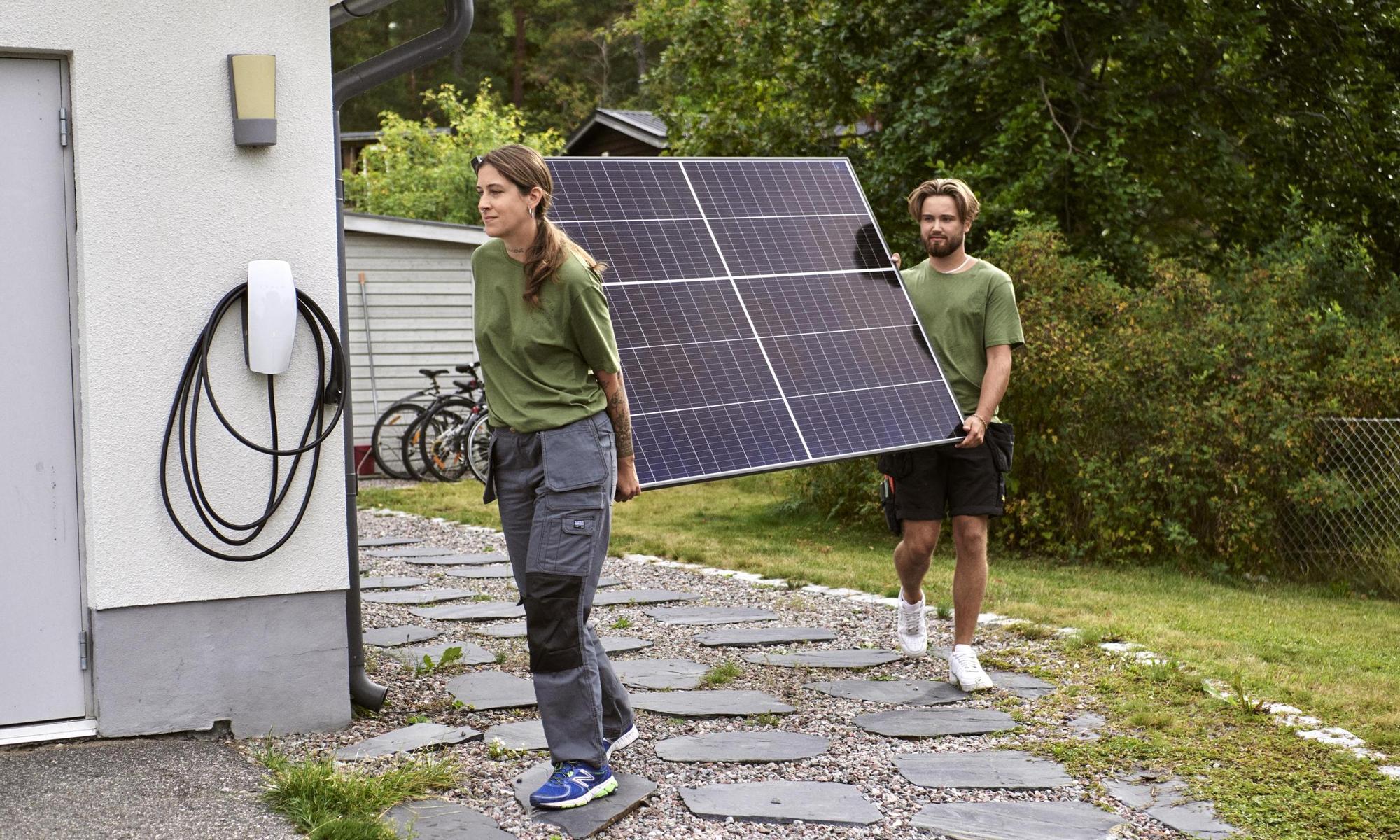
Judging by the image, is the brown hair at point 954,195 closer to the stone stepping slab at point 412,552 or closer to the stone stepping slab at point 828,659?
the stone stepping slab at point 828,659

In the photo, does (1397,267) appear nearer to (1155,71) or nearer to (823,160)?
(1155,71)

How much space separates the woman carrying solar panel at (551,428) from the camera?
3.64 meters

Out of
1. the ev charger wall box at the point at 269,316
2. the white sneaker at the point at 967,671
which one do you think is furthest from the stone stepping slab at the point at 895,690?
the ev charger wall box at the point at 269,316

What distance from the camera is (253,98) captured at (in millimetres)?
4211

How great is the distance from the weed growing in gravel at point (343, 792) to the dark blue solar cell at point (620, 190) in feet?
6.42

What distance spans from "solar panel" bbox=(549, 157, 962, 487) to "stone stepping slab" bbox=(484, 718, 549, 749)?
950 millimetres

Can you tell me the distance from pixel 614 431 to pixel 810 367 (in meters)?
1.48

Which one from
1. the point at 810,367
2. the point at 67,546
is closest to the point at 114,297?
the point at 67,546

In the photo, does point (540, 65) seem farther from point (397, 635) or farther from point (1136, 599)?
point (397, 635)

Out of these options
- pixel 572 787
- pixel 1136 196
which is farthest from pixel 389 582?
pixel 1136 196

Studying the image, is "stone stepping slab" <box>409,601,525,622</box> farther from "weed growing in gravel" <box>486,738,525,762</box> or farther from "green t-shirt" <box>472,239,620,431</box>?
"green t-shirt" <box>472,239,620,431</box>

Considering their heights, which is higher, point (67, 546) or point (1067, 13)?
point (1067, 13)

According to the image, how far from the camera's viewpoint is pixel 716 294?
16.9 feet

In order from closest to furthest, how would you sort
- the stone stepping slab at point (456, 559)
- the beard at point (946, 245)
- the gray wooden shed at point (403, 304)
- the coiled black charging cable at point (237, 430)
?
the coiled black charging cable at point (237, 430), the beard at point (946, 245), the stone stepping slab at point (456, 559), the gray wooden shed at point (403, 304)
